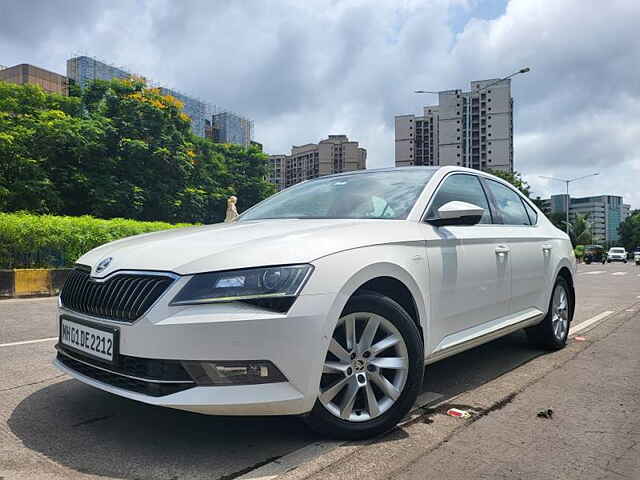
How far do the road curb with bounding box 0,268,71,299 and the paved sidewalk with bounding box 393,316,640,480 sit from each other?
25.8 ft

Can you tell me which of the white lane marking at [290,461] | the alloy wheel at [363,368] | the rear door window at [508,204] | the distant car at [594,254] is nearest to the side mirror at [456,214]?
the alloy wheel at [363,368]

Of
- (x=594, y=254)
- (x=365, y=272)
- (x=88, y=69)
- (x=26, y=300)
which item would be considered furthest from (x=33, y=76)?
(x=365, y=272)

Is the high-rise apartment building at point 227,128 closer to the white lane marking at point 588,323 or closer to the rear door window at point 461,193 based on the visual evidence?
the white lane marking at point 588,323

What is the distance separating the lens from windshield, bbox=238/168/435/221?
330 cm

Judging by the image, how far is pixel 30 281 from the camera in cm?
918

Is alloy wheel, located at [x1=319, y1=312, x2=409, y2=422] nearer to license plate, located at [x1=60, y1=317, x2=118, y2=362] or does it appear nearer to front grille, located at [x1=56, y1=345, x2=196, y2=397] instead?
front grille, located at [x1=56, y1=345, x2=196, y2=397]

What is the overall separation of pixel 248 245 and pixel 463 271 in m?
1.53

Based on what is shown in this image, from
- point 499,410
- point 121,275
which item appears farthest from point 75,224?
point 499,410

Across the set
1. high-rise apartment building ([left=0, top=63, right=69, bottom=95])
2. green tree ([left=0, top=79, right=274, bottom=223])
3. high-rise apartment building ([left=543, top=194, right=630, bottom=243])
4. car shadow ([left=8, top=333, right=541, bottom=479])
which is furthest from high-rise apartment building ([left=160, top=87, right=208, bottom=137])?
high-rise apartment building ([left=543, top=194, right=630, bottom=243])

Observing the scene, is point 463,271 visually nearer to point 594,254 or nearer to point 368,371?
point 368,371

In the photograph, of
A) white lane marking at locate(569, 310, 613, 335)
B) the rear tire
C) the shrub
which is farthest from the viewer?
the shrub

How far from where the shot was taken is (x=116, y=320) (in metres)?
2.36

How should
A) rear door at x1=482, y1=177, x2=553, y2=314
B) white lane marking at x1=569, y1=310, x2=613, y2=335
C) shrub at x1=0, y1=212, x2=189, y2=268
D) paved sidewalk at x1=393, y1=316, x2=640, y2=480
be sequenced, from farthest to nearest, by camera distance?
shrub at x1=0, y1=212, x2=189, y2=268
white lane marking at x1=569, y1=310, x2=613, y2=335
rear door at x1=482, y1=177, x2=553, y2=314
paved sidewalk at x1=393, y1=316, x2=640, y2=480

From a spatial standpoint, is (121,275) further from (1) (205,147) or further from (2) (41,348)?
(1) (205,147)
